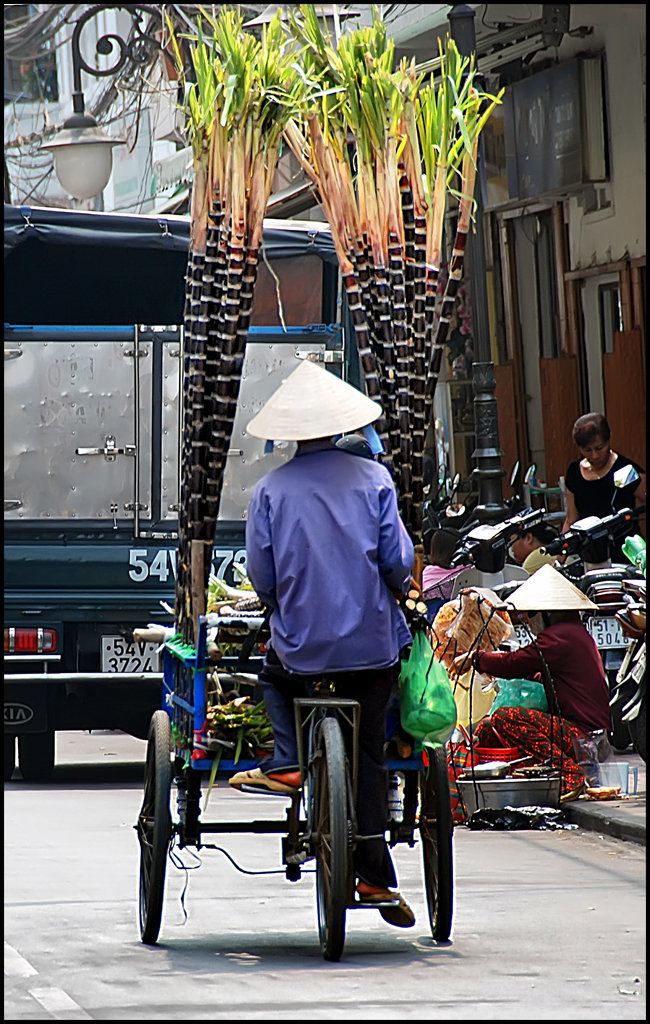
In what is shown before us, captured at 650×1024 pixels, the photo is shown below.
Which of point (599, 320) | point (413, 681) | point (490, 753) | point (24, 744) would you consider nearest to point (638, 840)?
point (490, 753)

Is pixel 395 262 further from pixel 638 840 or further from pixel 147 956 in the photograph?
pixel 638 840

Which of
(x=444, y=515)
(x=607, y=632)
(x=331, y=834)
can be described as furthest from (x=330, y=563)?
(x=444, y=515)

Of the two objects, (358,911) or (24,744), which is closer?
(358,911)

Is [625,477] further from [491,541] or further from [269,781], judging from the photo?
[269,781]

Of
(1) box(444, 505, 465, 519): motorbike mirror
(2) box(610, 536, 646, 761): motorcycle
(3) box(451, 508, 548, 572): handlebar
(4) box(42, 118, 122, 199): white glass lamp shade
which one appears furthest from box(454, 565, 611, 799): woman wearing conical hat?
(4) box(42, 118, 122, 199): white glass lamp shade

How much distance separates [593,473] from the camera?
1251 cm

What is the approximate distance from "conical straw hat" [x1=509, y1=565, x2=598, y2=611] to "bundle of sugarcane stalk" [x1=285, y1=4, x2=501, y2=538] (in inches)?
102

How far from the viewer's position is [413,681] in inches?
258

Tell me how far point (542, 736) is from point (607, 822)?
586mm

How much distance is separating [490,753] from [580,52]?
880 cm

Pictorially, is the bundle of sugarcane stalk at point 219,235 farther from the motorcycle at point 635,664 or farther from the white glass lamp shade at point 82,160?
the white glass lamp shade at point 82,160

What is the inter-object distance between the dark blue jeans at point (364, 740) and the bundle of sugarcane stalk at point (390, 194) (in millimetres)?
832

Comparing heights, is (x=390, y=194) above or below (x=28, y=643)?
above

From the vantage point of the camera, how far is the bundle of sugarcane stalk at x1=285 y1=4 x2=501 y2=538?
6945 millimetres
